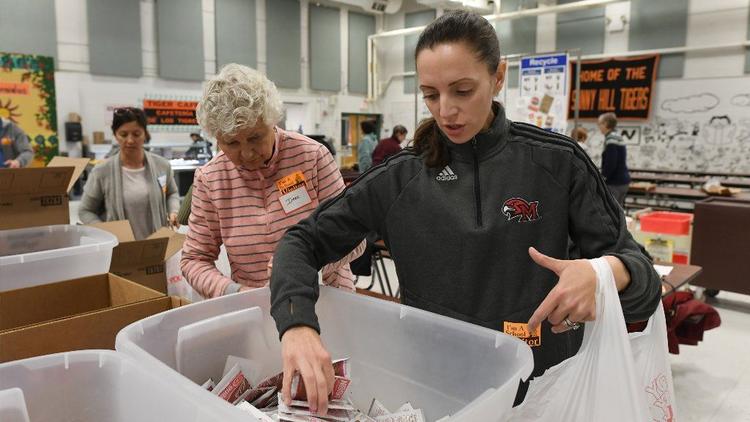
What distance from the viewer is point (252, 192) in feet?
5.73

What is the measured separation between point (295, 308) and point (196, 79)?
33.3 ft

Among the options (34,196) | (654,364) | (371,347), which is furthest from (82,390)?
(34,196)

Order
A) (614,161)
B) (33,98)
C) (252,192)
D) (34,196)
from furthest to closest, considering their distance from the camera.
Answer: (33,98) < (614,161) < (34,196) < (252,192)

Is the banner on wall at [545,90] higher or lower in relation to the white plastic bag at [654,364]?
higher

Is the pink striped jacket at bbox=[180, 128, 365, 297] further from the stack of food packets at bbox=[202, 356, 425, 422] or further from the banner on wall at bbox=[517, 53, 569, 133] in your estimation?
the banner on wall at bbox=[517, 53, 569, 133]

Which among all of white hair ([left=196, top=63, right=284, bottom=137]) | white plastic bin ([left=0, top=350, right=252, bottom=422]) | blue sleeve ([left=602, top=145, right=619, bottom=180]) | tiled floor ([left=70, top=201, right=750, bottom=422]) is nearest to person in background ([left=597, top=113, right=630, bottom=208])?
blue sleeve ([left=602, top=145, right=619, bottom=180])

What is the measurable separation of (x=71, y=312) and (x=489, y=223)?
1.13 metres

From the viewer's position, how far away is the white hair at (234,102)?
5.16 feet

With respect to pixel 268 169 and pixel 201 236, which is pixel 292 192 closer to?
pixel 268 169

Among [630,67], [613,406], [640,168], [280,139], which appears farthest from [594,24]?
[613,406]

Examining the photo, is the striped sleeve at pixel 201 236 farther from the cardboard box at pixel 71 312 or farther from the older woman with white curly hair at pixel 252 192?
the cardboard box at pixel 71 312

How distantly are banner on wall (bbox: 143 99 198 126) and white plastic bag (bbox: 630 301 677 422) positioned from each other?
30.7ft

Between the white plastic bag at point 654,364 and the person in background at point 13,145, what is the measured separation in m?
5.15

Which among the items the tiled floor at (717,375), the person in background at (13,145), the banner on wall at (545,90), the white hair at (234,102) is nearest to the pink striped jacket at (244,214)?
the white hair at (234,102)
